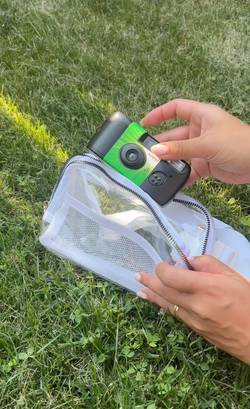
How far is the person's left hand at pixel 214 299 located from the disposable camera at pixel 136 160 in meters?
0.24

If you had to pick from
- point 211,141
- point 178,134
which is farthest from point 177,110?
point 211,141

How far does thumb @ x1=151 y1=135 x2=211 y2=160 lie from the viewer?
1.04m

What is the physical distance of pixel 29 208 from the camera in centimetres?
143

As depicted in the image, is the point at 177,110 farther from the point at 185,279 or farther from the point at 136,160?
the point at 185,279

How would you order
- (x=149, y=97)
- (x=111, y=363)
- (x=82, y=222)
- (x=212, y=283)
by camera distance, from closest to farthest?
(x=212, y=283), (x=111, y=363), (x=82, y=222), (x=149, y=97)

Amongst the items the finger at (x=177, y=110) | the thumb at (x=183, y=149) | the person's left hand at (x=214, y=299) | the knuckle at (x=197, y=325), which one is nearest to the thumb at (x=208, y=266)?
the person's left hand at (x=214, y=299)

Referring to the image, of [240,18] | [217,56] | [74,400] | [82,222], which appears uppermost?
[240,18]

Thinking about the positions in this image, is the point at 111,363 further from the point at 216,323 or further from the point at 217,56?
the point at 217,56

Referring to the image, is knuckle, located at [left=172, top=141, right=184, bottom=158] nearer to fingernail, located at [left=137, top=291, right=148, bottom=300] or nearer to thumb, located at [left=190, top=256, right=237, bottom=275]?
thumb, located at [left=190, top=256, right=237, bottom=275]

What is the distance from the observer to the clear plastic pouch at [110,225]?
1.12 m

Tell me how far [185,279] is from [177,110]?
59cm

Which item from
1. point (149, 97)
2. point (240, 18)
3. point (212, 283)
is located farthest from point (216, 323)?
point (240, 18)

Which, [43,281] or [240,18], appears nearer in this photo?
[43,281]

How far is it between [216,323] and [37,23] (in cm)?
197
